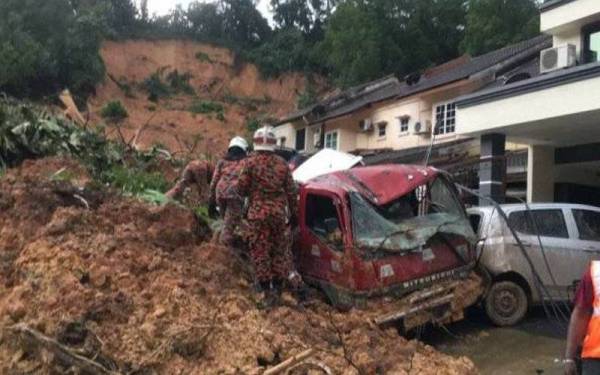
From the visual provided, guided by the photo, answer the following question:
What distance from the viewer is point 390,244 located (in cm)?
796

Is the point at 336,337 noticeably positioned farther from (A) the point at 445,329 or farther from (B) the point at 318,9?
(B) the point at 318,9

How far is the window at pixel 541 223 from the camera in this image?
30.8ft

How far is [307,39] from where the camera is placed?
56125 mm

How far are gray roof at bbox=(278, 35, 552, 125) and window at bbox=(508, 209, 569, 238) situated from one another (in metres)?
14.1

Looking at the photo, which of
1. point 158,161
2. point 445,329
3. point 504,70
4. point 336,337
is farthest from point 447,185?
point 504,70

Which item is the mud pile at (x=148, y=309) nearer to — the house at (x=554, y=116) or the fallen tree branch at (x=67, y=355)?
the fallen tree branch at (x=67, y=355)

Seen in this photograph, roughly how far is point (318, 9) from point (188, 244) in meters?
49.7

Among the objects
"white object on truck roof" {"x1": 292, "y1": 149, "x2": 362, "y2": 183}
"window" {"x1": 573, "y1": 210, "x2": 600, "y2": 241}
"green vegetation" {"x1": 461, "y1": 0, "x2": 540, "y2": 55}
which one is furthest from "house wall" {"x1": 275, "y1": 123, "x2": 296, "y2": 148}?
"window" {"x1": 573, "y1": 210, "x2": 600, "y2": 241}

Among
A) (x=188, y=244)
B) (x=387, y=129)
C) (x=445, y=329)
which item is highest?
(x=387, y=129)

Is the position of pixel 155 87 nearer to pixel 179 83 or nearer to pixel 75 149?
pixel 179 83

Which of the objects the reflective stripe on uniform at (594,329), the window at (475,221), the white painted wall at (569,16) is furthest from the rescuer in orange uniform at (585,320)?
the white painted wall at (569,16)

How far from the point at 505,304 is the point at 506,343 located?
0.70 meters

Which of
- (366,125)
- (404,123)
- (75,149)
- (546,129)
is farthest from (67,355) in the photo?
(366,125)

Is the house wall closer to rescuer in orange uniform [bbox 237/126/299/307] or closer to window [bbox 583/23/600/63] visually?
Result: window [bbox 583/23/600/63]
